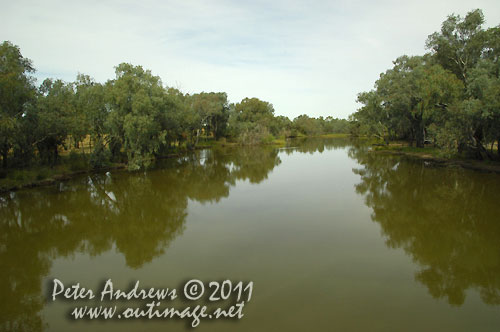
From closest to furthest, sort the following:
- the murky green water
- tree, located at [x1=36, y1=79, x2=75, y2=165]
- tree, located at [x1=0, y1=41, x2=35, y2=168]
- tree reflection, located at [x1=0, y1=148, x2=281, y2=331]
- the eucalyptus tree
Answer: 1. the murky green water
2. tree reflection, located at [x1=0, y1=148, x2=281, y2=331]
3. tree, located at [x1=0, y1=41, x2=35, y2=168]
4. tree, located at [x1=36, y1=79, x2=75, y2=165]
5. the eucalyptus tree

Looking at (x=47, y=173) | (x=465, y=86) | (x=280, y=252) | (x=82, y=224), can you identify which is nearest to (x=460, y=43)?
(x=465, y=86)

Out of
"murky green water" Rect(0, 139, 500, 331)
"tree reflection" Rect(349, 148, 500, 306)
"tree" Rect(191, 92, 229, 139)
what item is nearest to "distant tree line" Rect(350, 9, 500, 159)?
"tree reflection" Rect(349, 148, 500, 306)

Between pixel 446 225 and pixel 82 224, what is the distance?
16203 mm

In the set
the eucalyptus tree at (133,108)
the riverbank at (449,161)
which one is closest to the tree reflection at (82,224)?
the eucalyptus tree at (133,108)

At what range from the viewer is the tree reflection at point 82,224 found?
838 centimetres

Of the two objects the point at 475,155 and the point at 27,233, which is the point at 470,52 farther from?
the point at 27,233

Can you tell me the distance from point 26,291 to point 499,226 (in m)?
16.7

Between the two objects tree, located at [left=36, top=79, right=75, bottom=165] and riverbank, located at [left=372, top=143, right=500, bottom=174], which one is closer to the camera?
tree, located at [left=36, top=79, right=75, bottom=165]

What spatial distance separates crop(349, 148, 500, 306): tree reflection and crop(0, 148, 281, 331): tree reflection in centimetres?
864

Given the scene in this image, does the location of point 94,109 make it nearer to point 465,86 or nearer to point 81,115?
point 81,115

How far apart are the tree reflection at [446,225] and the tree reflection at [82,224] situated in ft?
28.3

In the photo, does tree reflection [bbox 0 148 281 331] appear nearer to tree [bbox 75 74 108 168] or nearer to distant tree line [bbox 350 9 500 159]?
tree [bbox 75 74 108 168]

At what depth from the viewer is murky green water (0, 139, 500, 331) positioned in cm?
668

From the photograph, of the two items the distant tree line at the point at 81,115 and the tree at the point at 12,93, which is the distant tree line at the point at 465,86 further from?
the tree at the point at 12,93
